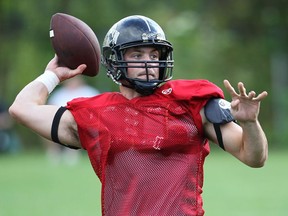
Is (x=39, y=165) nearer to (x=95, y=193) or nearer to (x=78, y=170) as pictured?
(x=78, y=170)

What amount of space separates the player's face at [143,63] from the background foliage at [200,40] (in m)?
17.4

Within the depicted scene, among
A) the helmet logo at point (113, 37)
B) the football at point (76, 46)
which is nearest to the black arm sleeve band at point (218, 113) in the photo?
the helmet logo at point (113, 37)

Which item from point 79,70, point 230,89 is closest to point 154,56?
point 79,70

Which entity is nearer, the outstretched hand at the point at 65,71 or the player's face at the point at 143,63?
the player's face at the point at 143,63

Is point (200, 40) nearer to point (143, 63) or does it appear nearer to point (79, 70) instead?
point (79, 70)

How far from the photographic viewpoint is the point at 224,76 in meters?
→ 25.0

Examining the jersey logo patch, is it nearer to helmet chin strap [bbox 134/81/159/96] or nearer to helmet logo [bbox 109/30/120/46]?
helmet chin strap [bbox 134/81/159/96]

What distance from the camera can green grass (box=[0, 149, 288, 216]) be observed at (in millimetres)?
8719

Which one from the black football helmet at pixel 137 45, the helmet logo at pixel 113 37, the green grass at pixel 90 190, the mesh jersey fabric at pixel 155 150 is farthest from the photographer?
the green grass at pixel 90 190

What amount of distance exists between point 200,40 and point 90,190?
17.5 metres

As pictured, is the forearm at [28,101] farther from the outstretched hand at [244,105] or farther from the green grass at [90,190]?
the green grass at [90,190]

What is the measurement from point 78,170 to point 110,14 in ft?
36.4

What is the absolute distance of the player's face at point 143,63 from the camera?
451cm

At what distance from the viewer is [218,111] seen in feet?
14.2
